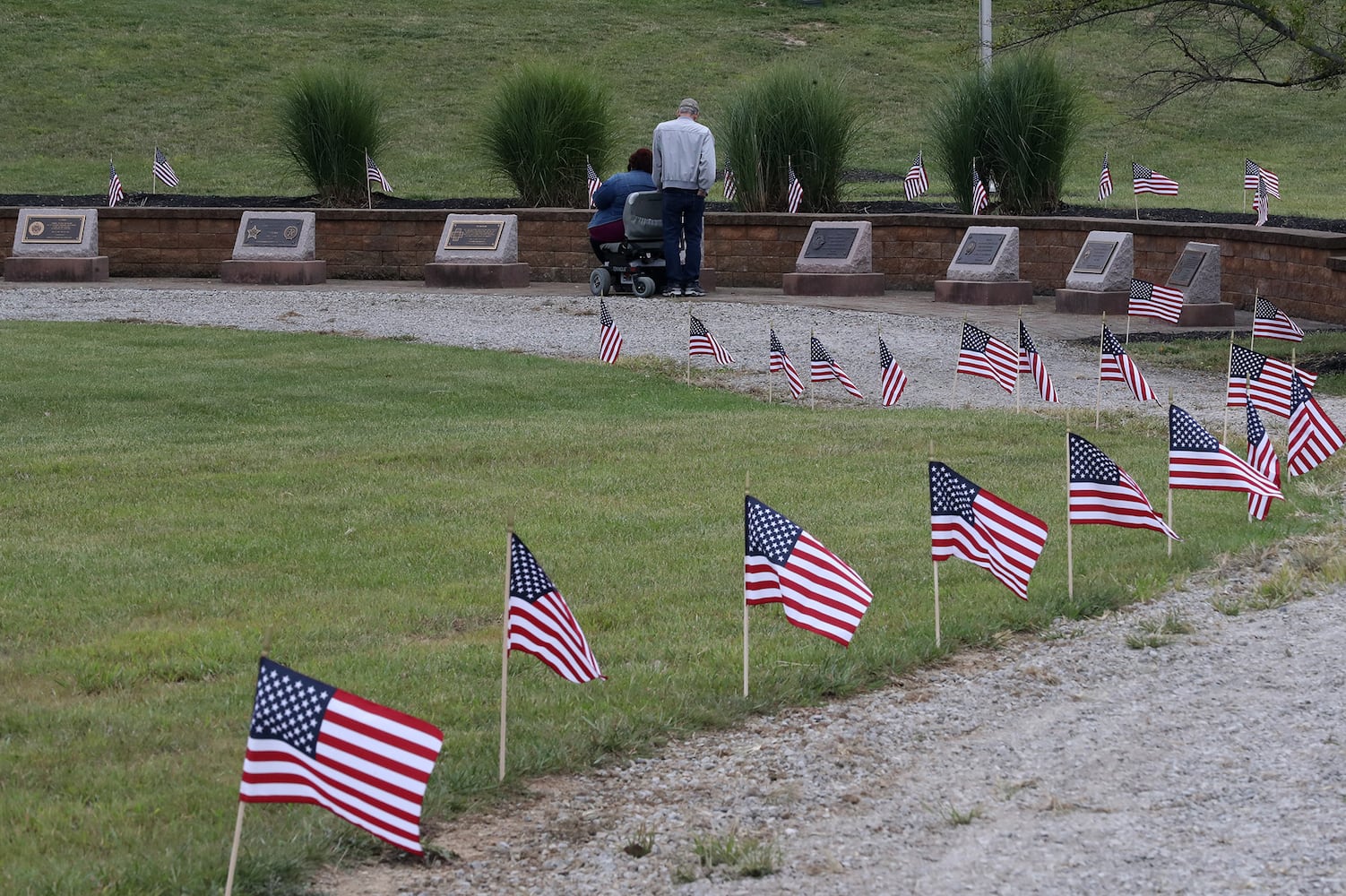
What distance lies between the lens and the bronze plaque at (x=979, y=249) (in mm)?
19078

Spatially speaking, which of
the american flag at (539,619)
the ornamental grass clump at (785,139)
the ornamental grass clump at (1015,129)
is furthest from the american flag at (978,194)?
the american flag at (539,619)

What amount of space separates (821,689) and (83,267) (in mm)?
17798

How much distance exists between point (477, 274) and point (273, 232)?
282 cm

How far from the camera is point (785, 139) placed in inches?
851

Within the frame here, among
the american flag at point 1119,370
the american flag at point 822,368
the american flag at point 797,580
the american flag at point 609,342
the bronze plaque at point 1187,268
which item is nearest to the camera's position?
the american flag at point 797,580

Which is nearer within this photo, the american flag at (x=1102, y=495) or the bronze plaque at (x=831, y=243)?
the american flag at (x=1102, y=495)

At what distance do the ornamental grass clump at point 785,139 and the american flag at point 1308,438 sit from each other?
516 inches

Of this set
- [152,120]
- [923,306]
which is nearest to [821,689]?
[923,306]

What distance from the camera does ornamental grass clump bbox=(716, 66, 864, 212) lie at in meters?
21.5

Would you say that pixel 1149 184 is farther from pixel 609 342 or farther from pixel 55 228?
pixel 55 228

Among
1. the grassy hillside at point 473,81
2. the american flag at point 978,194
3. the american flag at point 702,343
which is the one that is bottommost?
the american flag at point 702,343

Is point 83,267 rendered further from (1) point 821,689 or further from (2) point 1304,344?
(1) point 821,689

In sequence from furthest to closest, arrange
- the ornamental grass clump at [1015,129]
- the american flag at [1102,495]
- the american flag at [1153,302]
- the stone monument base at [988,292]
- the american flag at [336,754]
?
the ornamental grass clump at [1015,129], the stone monument base at [988,292], the american flag at [1153,302], the american flag at [1102,495], the american flag at [336,754]

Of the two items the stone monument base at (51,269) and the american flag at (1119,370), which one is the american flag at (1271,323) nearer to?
the american flag at (1119,370)
